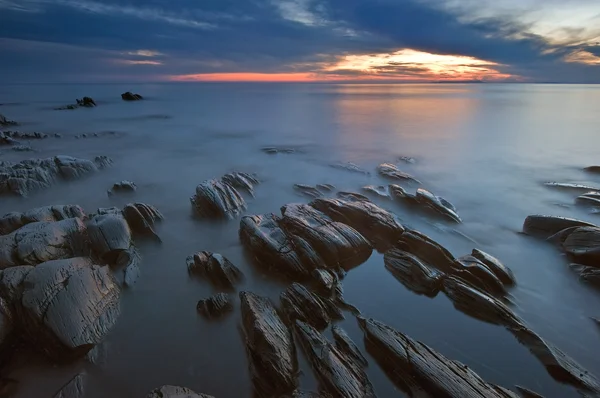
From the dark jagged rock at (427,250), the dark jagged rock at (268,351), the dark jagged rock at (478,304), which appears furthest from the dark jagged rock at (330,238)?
the dark jagged rock at (268,351)

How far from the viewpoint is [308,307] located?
5285mm

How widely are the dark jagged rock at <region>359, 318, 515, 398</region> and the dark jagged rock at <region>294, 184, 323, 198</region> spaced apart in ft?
20.6

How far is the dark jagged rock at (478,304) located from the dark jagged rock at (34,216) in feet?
26.1

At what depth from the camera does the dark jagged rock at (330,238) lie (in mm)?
6711

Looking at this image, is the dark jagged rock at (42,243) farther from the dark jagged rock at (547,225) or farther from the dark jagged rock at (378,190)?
the dark jagged rock at (547,225)

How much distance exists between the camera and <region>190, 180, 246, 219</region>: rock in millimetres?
8930

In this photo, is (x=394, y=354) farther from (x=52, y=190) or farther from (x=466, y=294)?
(x=52, y=190)

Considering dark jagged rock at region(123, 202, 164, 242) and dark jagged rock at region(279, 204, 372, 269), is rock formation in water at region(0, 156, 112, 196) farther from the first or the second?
dark jagged rock at region(279, 204, 372, 269)

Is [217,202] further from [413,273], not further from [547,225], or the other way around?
[547,225]

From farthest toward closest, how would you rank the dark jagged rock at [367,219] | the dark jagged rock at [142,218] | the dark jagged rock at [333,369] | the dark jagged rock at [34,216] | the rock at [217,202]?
the rock at [217,202] → the dark jagged rock at [142,218] → the dark jagged rock at [367,219] → the dark jagged rock at [34,216] → the dark jagged rock at [333,369]

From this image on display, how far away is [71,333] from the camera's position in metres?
4.49

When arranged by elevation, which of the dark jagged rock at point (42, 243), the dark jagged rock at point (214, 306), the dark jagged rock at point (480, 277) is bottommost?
the dark jagged rock at point (214, 306)

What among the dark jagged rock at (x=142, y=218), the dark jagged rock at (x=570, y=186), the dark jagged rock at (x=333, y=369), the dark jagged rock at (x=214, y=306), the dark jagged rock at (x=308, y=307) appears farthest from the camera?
the dark jagged rock at (x=570, y=186)

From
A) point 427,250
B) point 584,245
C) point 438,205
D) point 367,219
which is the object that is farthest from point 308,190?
point 584,245
